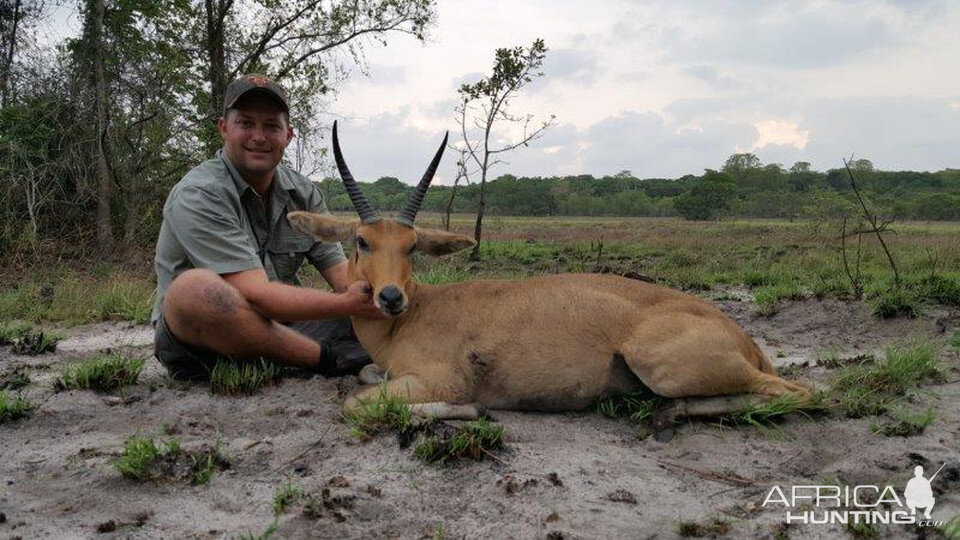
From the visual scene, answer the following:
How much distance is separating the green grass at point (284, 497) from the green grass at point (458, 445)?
2.26 ft

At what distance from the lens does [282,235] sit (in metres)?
6.14

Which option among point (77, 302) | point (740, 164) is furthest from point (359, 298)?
point (740, 164)

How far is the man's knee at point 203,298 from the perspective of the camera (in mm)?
4895

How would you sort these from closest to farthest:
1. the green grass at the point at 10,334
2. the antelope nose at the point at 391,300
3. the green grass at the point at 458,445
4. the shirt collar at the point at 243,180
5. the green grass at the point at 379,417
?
the green grass at the point at 458,445 < the green grass at the point at 379,417 < the antelope nose at the point at 391,300 < the shirt collar at the point at 243,180 < the green grass at the point at 10,334

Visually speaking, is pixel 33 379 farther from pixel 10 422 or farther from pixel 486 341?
pixel 486 341

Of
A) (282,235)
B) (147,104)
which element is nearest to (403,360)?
(282,235)

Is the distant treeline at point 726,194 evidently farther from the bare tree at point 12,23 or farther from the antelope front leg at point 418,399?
the antelope front leg at point 418,399

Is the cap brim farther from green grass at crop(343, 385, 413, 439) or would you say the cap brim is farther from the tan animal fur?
green grass at crop(343, 385, 413, 439)

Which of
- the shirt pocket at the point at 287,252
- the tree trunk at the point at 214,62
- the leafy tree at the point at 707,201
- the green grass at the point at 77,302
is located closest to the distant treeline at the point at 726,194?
the leafy tree at the point at 707,201

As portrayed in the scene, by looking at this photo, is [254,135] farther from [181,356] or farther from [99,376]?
[99,376]

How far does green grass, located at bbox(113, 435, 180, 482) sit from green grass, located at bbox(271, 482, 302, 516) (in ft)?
2.38

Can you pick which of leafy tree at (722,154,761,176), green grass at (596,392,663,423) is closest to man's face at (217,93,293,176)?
green grass at (596,392,663,423)

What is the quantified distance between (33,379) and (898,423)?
20.9ft

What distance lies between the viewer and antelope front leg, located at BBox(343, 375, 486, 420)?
4430mm
